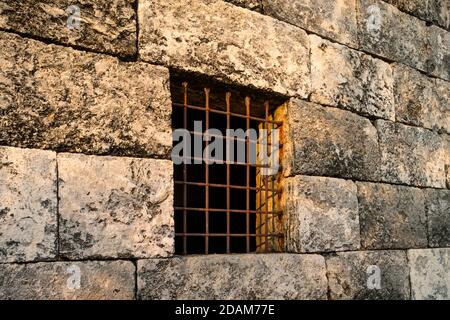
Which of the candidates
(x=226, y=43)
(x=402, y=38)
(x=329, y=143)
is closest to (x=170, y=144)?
(x=226, y=43)

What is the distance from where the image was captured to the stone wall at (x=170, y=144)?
209 cm

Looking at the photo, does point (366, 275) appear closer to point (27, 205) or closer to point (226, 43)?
point (226, 43)

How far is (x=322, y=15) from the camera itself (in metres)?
3.20

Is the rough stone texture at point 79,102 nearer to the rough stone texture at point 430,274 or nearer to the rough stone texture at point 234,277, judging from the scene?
Answer: the rough stone texture at point 234,277

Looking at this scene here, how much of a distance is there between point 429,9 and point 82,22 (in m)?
3.26

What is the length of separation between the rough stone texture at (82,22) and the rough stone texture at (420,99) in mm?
2352

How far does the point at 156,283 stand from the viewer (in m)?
2.31

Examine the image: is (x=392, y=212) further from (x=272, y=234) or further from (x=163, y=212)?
(x=163, y=212)

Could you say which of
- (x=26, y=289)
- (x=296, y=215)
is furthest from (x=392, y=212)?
(x=26, y=289)

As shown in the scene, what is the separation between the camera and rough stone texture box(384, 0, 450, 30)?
379 cm

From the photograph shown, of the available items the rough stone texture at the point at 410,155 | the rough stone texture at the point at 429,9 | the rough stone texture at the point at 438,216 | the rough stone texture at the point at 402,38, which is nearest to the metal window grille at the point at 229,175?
the rough stone texture at the point at 410,155

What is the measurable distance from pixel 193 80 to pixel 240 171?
2015 millimetres

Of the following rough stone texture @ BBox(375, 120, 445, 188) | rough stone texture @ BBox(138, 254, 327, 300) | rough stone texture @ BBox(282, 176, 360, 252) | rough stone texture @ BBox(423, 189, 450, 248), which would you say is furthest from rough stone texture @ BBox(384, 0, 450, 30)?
rough stone texture @ BBox(138, 254, 327, 300)
